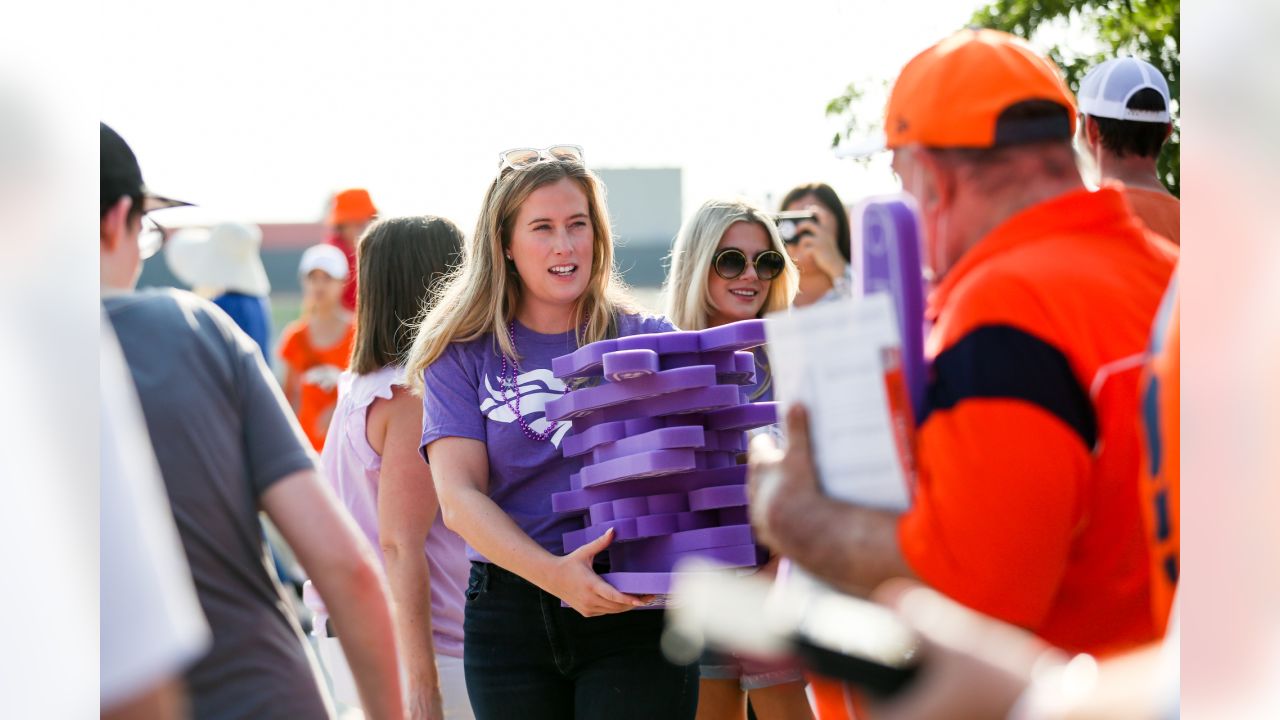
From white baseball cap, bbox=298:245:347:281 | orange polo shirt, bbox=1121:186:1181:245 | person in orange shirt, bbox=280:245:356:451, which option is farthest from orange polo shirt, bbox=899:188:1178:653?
white baseball cap, bbox=298:245:347:281

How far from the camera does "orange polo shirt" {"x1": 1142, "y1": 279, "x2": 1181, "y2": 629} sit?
4.96 feet

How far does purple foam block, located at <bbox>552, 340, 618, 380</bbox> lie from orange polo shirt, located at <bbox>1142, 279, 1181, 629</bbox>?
113 centimetres

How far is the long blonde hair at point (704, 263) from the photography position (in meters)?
3.48

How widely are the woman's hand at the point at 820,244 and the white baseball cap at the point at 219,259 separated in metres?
1.63

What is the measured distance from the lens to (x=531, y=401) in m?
2.72

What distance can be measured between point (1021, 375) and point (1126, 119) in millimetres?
1194

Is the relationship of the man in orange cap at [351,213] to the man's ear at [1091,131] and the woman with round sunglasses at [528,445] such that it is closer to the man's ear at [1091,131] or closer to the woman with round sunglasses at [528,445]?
the woman with round sunglasses at [528,445]

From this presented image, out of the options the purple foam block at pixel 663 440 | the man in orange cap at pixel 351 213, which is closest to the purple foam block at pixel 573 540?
the purple foam block at pixel 663 440

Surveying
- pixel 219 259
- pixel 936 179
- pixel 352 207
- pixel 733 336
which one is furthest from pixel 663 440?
pixel 352 207

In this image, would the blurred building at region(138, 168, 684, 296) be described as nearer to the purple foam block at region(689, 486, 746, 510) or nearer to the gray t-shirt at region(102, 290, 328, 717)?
the gray t-shirt at region(102, 290, 328, 717)

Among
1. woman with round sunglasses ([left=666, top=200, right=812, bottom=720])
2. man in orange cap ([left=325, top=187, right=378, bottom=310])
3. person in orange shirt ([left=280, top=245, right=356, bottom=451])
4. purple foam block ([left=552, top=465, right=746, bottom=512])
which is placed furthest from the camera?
person in orange shirt ([left=280, top=245, right=356, bottom=451])

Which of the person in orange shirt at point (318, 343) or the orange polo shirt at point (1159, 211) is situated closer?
the orange polo shirt at point (1159, 211)
